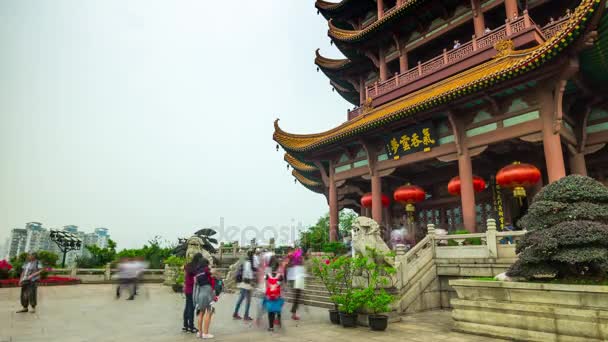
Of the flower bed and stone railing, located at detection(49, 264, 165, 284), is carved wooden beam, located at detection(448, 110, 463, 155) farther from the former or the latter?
the flower bed

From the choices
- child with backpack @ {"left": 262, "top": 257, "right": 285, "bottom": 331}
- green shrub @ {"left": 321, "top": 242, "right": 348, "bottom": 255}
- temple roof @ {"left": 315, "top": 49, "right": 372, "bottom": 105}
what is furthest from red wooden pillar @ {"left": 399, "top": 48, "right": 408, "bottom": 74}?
child with backpack @ {"left": 262, "top": 257, "right": 285, "bottom": 331}

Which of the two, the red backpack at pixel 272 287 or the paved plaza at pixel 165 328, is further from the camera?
the red backpack at pixel 272 287

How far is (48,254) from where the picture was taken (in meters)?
24.8

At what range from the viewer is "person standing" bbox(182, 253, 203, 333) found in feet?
22.2

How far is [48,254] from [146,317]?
69.9 feet

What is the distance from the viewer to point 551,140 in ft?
32.5

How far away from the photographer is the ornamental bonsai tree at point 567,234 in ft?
18.7

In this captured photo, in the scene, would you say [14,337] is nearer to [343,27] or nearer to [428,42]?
[428,42]

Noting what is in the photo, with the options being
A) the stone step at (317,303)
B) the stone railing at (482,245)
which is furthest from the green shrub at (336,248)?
the stone railing at (482,245)

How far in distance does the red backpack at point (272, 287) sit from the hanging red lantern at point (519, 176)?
7.35 m

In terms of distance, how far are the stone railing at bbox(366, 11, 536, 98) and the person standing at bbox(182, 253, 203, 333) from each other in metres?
11.6

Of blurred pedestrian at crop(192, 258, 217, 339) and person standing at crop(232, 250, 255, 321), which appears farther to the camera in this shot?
person standing at crop(232, 250, 255, 321)

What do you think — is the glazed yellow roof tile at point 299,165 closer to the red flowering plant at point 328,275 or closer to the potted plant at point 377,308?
the red flowering plant at point 328,275

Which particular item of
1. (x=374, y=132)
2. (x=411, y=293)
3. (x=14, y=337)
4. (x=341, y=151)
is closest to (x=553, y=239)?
(x=411, y=293)
